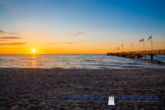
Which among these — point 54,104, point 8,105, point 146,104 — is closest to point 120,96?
point 146,104

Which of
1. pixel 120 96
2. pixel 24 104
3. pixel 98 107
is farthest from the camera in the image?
pixel 120 96

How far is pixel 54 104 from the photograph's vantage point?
5207 millimetres

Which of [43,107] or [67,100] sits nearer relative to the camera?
[43,107]

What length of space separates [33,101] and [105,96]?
346cm

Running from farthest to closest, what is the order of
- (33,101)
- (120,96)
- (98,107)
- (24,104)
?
(120,96) → (33,101) → (24,104) → (98,107)

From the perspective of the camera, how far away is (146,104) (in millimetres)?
5180

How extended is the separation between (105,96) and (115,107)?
128 centimetres

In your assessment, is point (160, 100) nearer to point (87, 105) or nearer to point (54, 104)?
point (87, 105)

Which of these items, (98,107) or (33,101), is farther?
(33,101)

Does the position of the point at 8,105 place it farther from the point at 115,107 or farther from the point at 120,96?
the point at 120,96

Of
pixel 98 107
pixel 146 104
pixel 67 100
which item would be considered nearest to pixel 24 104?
pixel 67 100

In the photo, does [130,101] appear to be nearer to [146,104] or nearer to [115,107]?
[146,104]

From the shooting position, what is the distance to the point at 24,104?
17.1 ft

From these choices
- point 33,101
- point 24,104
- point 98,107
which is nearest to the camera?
point 98,107
